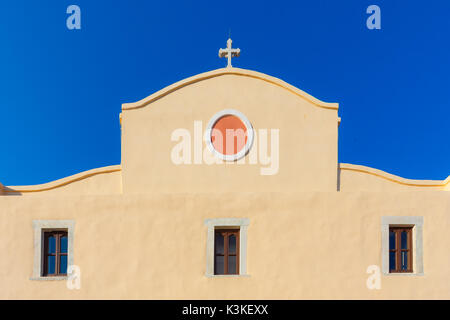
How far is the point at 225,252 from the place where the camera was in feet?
41.8

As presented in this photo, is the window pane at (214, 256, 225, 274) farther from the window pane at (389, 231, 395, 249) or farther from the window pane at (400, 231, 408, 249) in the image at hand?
the window pane at (400, 231, 408, 249)

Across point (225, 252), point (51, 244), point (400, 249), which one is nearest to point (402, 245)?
point (400, 249)

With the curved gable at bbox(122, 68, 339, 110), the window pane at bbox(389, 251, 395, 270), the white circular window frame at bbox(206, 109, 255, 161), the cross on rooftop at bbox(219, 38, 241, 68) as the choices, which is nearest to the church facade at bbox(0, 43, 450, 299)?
the window pane at bbox(389, 251, 395, 270)

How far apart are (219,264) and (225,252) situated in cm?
32

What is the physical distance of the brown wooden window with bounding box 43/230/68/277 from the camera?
12.8 metres

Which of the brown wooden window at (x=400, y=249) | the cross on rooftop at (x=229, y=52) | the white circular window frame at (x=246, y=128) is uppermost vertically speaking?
the cross on rooftop at (x=229, y=52)

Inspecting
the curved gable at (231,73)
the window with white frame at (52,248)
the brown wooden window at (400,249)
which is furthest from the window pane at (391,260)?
the window with white frame at (52,248)

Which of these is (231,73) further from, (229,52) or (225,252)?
(225,252)

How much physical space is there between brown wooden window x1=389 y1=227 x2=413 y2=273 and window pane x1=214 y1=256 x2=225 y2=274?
3881 mm

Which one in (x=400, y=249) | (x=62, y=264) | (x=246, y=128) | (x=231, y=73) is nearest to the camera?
(x=400, y=249)

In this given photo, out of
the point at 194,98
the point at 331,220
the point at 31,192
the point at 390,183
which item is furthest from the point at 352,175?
the point at 31,192

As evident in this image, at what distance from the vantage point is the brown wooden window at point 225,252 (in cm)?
1273

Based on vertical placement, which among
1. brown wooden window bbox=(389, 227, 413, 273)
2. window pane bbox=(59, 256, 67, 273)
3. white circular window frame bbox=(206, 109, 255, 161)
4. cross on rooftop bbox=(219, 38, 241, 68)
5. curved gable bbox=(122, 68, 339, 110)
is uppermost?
cross on rooftop bbox=(219, 38, 241, 68)

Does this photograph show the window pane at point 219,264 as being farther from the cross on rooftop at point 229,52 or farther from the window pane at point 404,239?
the cross on rooftop at point 229,52
